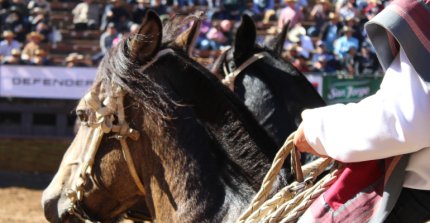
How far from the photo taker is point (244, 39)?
4.51 metres

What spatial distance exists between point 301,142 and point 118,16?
42.9 ft

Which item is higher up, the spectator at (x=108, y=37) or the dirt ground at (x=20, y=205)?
the spectator at (x=108, y=37)

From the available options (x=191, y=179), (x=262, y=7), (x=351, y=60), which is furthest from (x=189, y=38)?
(x=262, y=7)

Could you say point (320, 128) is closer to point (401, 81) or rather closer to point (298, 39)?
point (401, 81)

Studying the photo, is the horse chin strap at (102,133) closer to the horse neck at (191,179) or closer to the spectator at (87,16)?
the horse neck at (191,179)

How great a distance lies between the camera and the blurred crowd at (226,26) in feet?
42.2

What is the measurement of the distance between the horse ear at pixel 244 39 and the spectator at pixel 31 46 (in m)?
9.04

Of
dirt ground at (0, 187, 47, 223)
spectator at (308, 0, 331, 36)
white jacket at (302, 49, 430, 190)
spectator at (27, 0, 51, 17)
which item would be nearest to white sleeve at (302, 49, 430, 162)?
white jacket at (302, 49, 430, 190)

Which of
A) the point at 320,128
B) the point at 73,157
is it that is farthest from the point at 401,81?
the point at 73,157

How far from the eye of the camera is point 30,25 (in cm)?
1535

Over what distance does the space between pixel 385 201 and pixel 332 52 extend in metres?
11.4

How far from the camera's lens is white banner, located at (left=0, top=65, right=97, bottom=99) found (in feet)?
40.2

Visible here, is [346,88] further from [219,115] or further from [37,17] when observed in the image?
[219,115]

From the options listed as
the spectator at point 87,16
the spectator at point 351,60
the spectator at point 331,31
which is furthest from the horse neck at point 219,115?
the spectator at point 87,16
